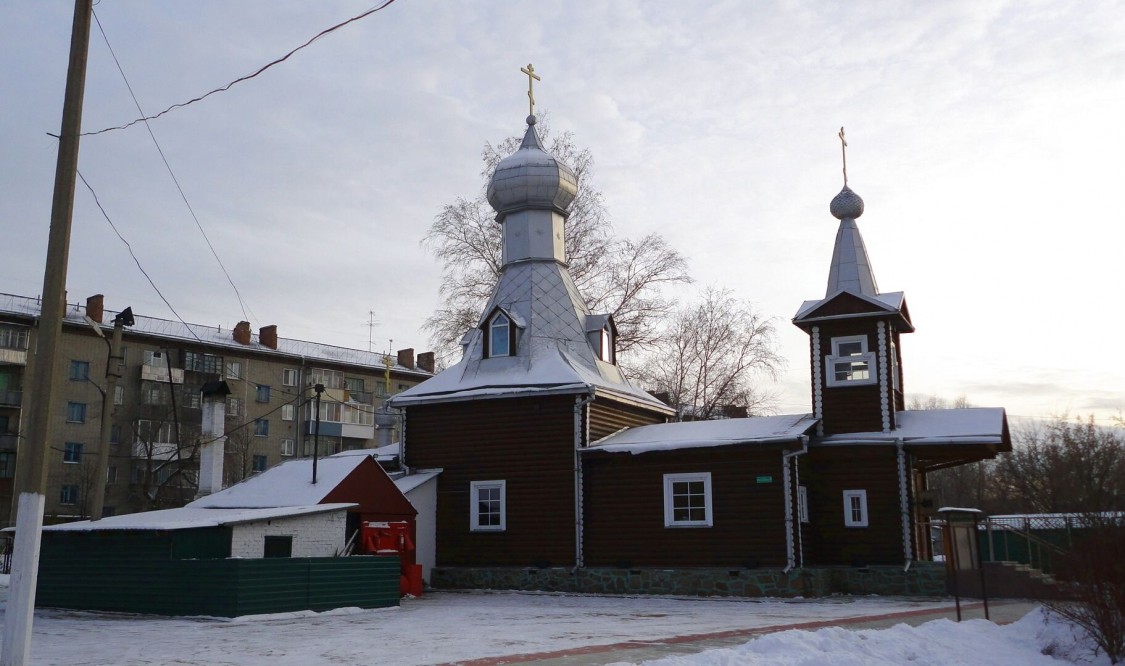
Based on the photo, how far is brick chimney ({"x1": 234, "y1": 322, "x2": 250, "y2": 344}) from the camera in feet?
172

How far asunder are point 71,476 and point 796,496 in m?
36.2

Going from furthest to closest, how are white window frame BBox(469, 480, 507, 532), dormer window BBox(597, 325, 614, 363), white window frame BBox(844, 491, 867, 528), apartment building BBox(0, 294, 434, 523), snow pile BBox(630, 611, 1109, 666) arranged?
apartment building BBox(0, 294, 434, 523)
dormer window BBox(597, 325, 614, 363)
white window frame BBox(469, 480, 507, 532)
white window frame BBox(844, 491, 867, 528)
snow pile BBox(630, 611, 1109, 666)

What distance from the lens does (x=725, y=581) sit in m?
20.8

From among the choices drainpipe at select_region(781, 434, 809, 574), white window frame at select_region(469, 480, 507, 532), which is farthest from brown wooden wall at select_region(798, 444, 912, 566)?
white window frame at select_region(469, 480, 507, 532)

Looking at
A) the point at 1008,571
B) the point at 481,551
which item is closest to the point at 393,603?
the point at 481,551

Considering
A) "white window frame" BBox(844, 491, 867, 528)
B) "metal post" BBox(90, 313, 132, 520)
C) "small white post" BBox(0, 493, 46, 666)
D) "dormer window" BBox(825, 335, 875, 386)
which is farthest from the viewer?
"dormer window" BBox(825, 335, 875, 386)

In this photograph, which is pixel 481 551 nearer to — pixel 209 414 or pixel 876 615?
pixel 209 414

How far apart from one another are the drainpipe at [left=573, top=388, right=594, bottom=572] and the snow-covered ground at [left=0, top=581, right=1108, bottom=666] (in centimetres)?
384

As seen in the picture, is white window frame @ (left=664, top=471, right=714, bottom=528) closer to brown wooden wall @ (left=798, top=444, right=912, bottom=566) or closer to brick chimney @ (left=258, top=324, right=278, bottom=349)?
brown wooden wall @ (left=798, top=444, right=912, bottom=566)

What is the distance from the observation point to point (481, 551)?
23594 mm

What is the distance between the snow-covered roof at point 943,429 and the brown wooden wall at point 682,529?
6.21 ft

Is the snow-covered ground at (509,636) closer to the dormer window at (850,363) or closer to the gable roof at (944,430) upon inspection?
the gable roof at (944,430)

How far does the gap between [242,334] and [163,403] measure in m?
5.96

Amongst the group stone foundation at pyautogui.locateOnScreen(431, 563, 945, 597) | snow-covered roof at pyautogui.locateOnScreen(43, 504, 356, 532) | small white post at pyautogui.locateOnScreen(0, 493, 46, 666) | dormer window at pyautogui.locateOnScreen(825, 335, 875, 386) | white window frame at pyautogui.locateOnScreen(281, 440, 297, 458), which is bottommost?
stone foundation at pyautogui.locateOnScreen(431, 563, 945, 597)
